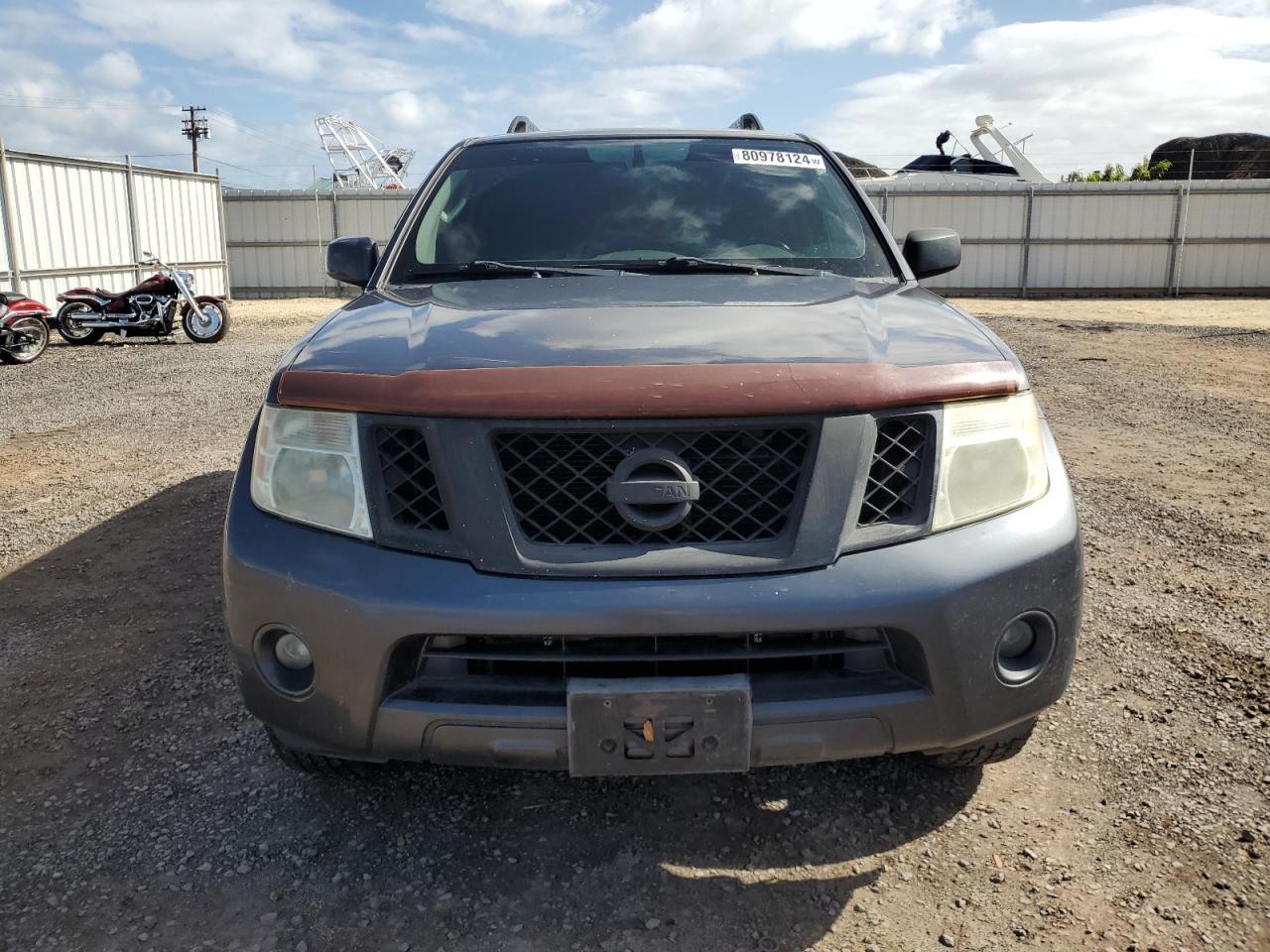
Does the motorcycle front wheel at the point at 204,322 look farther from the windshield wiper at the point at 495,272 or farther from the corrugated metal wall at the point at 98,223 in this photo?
the windshield wiper at the point at 495,272

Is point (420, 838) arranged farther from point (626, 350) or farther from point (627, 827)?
point (626, 350)

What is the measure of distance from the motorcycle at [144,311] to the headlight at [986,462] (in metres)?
13.7

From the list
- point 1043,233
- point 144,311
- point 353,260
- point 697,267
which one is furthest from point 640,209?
point 1043,233

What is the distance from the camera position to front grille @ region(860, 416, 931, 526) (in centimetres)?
203

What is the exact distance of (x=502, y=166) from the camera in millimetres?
3592

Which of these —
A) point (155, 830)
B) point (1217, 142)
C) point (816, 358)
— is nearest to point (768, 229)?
point (816, 358)

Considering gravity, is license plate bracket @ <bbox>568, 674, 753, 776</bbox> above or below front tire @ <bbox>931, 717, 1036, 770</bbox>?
above

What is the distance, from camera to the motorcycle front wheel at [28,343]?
11.5 m

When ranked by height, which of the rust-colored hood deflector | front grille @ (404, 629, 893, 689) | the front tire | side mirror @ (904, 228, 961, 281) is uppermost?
side mirror @ (904, 228, 961, 281)

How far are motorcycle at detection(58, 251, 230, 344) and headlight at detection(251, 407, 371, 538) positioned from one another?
12.9 meters

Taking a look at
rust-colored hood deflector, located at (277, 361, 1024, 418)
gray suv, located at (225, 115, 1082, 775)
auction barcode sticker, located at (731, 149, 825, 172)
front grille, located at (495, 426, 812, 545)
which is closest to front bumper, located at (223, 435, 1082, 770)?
gray suv, located at (225, 115, 1082, 775)

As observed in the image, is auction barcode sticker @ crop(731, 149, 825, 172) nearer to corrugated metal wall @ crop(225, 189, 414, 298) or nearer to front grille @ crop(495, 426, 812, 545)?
front grille @ crop(495, 426, 812, 545)

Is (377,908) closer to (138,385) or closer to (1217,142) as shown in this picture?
(138,385)

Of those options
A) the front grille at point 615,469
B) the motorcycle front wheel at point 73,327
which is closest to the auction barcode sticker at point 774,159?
the front grille at point 615,469
